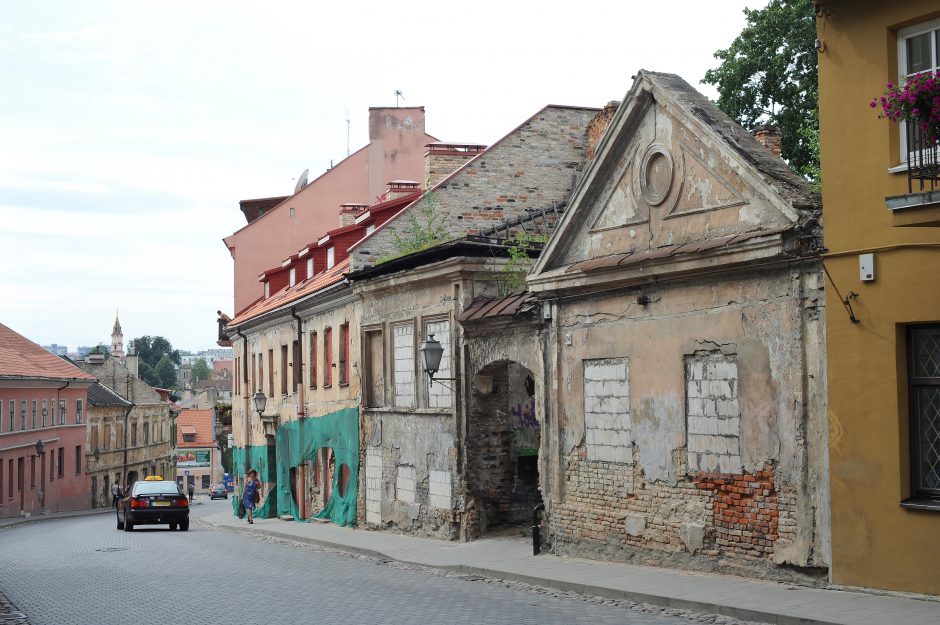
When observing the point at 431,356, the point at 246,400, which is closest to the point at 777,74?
the point at 431,356

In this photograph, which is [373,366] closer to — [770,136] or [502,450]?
[502,450]

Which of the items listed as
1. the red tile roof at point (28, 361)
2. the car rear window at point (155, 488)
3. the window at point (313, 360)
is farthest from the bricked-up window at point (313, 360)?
the red tile roof at point (28, 361)

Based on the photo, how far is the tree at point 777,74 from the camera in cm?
3412

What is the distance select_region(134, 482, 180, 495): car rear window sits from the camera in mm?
33281

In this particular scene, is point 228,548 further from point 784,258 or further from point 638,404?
point 784,258

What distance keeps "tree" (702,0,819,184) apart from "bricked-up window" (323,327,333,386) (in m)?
13.5

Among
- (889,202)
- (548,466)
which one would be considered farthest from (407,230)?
(889,202)

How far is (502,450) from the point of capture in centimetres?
2230

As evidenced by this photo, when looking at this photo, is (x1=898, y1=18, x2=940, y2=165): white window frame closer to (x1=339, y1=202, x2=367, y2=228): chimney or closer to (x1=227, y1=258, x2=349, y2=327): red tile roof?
(x1=227, y1=258, x2=349, y2=327): red tile roof

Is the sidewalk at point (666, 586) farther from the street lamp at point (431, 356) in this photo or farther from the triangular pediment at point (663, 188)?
the triangular pediment at point (663, 188)

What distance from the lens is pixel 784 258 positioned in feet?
43.8

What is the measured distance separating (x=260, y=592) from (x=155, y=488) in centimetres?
1959

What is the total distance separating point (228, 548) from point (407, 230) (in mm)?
9037

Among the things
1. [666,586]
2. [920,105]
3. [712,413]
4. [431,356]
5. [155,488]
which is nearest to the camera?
[920,105]
